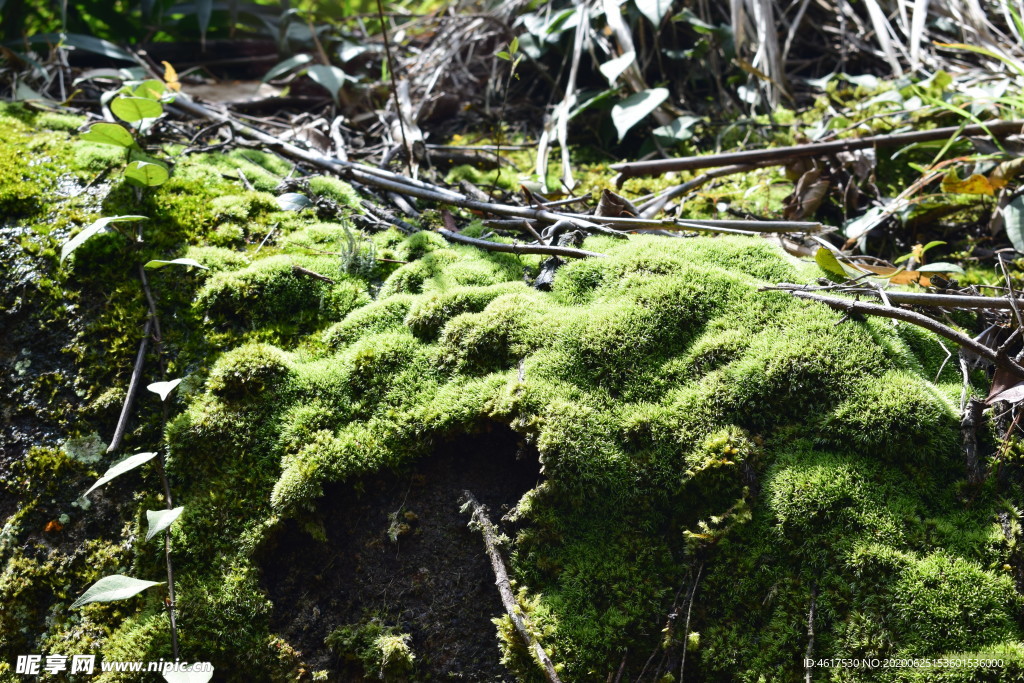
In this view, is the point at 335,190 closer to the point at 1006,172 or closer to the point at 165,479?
the point at 165,479

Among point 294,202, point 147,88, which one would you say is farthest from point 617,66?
point 147,88

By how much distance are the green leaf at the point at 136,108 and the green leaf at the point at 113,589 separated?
1848mm

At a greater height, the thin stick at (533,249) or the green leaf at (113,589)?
the thin stick at (533,249)

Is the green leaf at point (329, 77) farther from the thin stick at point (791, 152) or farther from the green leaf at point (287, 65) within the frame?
the thin stick at point (791, 152)

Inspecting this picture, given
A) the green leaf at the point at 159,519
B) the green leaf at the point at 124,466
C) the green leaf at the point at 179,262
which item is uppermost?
the green leaf at the point at 179,262

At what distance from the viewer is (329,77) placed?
3.81m

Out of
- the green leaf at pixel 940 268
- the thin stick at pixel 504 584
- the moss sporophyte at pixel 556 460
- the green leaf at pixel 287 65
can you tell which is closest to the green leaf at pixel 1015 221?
the green leaf at pixel 940 268

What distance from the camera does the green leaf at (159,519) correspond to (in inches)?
70.3

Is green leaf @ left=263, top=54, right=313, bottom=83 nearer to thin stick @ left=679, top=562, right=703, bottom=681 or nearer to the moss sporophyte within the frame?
the moss sporophyte

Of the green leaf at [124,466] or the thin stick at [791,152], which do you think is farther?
the thin stick at [791,152]

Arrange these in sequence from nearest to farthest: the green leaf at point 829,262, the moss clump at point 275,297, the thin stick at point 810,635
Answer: the thin stick at point 810,635 < the green leaf at point 829,262 < the moss clump at point 275,297

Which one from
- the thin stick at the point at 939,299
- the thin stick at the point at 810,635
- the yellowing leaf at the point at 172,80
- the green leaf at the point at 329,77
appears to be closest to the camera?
the thin stick at the point at 810,635

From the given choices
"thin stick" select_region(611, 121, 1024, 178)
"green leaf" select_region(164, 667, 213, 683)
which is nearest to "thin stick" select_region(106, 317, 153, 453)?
"green leaf" select_region(164, 667, 213, 683)

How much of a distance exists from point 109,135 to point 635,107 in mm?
2333
